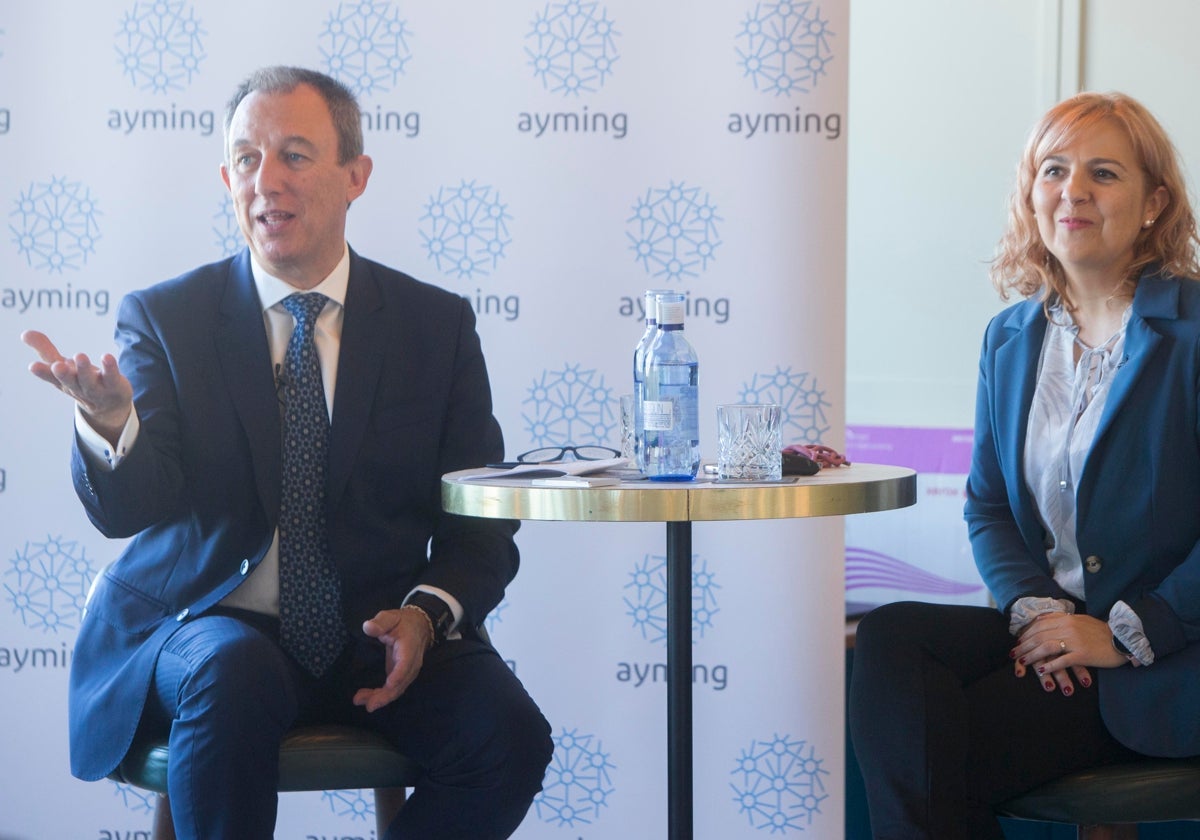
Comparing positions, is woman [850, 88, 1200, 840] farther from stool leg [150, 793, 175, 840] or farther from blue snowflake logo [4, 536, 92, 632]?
blue snowflake logo [4, 536, 92, 632]

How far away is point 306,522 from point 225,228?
0.93 meters

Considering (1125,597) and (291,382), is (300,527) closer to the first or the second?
(291,382)

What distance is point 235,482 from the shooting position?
2100 millimetres

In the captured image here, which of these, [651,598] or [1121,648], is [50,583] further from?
[1121,648]

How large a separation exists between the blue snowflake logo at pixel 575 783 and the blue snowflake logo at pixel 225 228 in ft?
4.09

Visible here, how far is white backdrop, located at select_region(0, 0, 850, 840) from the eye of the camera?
2.74m

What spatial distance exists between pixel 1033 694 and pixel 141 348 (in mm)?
1504

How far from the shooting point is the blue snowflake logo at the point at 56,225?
9.19ft

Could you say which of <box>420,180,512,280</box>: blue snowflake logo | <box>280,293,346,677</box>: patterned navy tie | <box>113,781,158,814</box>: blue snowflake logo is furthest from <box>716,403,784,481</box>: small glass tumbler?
<box>113,781,158,814</box>: blue snowflake logo

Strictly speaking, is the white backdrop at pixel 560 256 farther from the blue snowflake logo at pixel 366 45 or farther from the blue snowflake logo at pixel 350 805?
the blue snowflake logo at pixel 350 805

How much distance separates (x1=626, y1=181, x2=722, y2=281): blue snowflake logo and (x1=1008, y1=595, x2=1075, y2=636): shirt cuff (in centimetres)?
99

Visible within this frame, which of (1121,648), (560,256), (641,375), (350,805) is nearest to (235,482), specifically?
(641,375)

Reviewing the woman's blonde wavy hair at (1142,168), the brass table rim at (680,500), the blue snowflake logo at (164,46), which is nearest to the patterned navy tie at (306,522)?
the brass table rim at (680,500)

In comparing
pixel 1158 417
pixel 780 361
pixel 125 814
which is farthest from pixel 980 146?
pixel 125 814
